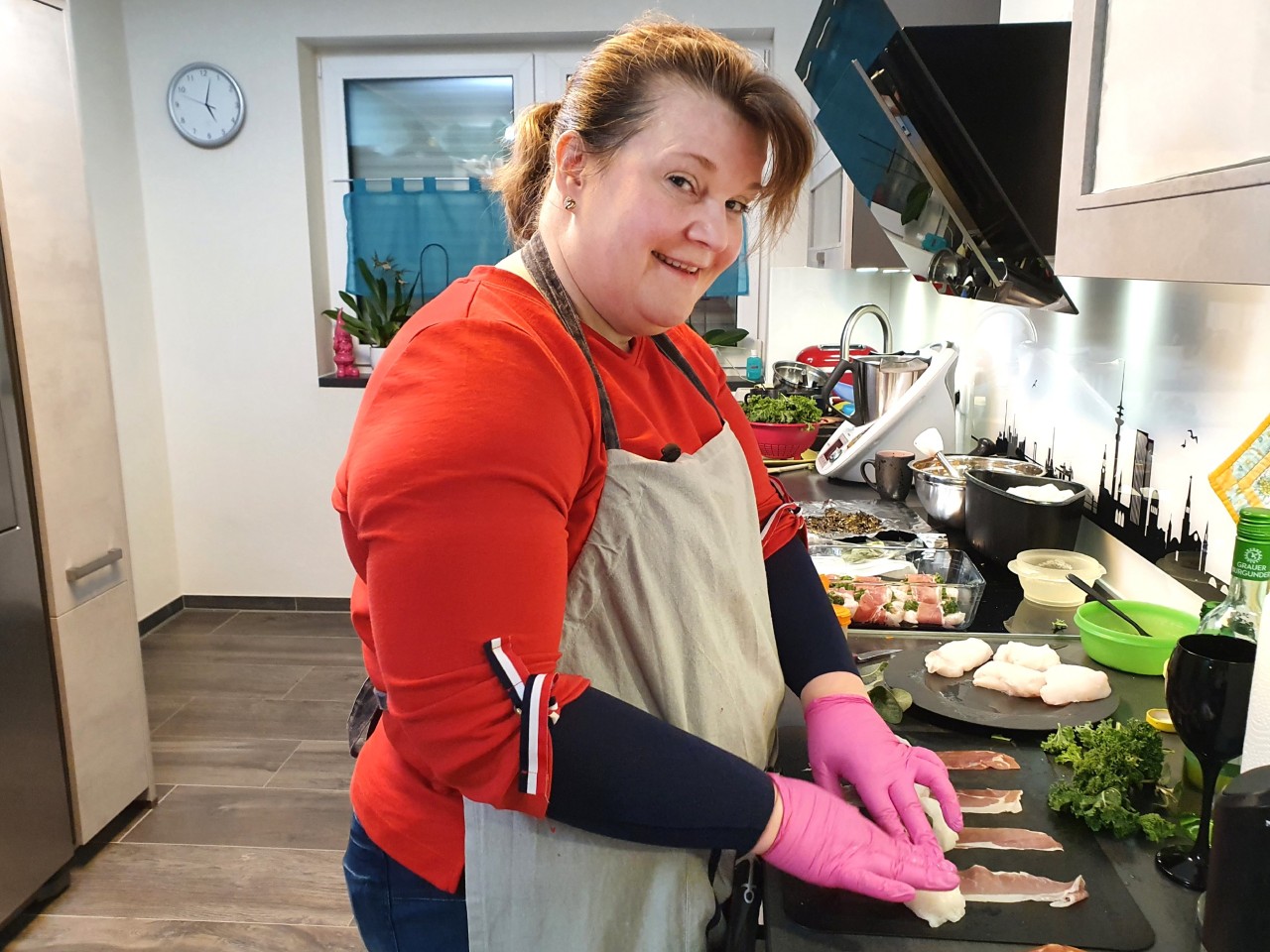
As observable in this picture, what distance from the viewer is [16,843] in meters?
2.15

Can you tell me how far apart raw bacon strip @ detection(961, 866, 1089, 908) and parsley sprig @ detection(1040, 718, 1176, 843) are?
0.32 ft

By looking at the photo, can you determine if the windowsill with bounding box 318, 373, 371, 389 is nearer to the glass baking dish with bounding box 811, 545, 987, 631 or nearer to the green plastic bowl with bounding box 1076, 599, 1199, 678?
the glass baking dish with bounding box 811, 545, 987, 631

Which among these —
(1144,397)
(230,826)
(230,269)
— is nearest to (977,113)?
(1144,397)

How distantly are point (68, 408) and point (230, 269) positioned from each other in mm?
1850

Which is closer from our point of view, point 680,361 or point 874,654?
point 680,361

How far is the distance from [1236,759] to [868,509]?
1.40 meters

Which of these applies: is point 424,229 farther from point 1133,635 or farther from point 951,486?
point 1133,635

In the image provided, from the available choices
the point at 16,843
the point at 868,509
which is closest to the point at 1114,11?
the point at 868,509

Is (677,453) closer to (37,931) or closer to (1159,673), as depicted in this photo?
(1159,673)

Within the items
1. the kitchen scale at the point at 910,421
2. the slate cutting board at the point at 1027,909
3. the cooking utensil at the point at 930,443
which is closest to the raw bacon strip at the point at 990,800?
the slate cutting board at the point at 1027,909

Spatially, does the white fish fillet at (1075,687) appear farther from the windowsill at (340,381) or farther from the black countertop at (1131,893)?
the windowsill at (340,381)

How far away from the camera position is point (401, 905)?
97 centimetres

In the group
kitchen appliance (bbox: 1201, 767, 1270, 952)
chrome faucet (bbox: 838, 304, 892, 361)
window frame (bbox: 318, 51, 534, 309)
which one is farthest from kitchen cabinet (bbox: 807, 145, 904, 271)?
kitchen appliance (bbox: 1201, 767, 1270, 952)

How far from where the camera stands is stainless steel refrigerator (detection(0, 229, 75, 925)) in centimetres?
211
